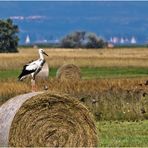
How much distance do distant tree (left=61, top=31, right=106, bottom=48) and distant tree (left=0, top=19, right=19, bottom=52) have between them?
27.6 meters

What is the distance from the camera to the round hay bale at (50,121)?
517 inches

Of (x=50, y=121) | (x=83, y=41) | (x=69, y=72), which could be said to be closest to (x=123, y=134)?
(x=50, y=121)

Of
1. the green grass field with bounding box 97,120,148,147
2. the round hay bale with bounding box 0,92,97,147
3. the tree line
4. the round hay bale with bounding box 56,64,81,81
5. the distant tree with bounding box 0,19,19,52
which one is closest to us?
the round hay bale with bounding box 0,92,97,147

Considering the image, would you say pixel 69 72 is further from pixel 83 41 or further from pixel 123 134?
pixel 83 41

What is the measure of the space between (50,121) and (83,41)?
126 metres

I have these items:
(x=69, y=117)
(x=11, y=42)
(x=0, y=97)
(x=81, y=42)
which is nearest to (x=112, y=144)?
(x=69, y=117)

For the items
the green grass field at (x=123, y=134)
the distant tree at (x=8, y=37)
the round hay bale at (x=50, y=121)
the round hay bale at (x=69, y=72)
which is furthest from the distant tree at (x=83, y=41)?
the round hay bale at (x=50, y=121)

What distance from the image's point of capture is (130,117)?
72.7 feet

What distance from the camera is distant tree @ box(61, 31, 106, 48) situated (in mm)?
135625

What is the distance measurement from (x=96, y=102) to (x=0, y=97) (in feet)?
10.1

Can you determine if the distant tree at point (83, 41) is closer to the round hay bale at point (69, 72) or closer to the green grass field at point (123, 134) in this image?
the round hay bale at point (69, 72)

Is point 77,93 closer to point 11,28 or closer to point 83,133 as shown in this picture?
point 83,133

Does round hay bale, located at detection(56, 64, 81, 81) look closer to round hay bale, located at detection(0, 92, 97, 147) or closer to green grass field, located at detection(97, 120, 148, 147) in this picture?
green grass field, located at detection(97, 120, 148, 147)

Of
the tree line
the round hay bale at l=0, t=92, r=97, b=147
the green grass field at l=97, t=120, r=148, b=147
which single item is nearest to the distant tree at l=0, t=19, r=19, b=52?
the tree line
